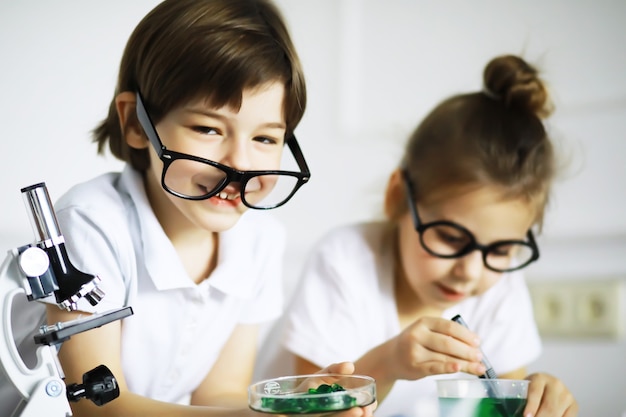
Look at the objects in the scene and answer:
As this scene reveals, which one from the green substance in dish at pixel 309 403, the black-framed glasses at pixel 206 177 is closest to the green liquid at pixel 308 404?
the green substance in dish at pixel 309 403

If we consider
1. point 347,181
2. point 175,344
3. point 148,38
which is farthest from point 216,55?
point 347,181

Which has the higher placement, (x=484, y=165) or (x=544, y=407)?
(x=484, y=165)

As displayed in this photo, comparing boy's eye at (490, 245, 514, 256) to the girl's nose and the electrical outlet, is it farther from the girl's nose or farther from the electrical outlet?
the electrical outlet

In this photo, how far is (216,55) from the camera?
35.6 inches

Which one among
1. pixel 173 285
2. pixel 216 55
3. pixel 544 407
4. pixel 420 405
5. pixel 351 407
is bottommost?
pixel 420 405

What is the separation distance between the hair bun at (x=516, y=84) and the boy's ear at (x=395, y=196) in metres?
0.22

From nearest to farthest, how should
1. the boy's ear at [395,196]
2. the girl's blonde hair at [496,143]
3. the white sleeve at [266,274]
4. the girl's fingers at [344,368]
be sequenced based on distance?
the girl's fingers at [344,368]
the white sleeve at [266,274]
the girl's blonde hair at [496,143]
the boy's ear at [395,196]

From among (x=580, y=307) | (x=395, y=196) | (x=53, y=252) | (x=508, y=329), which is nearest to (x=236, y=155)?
(x=53, y=252)

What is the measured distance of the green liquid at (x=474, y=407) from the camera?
0.92 m

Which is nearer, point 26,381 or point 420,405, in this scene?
point 26,381

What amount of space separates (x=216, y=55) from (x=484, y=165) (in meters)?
0.59

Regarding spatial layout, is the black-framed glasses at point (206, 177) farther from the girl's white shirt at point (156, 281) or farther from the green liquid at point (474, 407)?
the green liquid at point (474, 407)

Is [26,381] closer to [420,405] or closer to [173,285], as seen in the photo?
[173,285]

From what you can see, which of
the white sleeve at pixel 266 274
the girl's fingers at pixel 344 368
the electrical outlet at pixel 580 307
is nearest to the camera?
the girl's fingers at pixel 344 368
